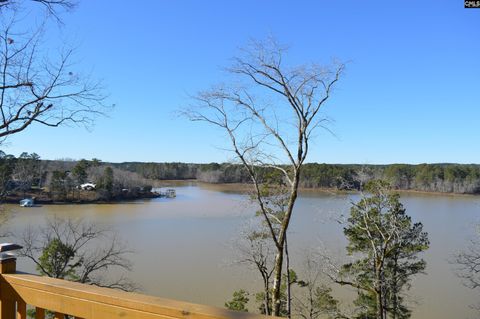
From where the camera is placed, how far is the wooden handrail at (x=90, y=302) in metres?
1.20

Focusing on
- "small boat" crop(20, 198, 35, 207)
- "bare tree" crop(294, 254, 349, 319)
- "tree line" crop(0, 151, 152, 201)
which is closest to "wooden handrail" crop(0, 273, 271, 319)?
"bare tree" crop(294, 254, 349, 319)

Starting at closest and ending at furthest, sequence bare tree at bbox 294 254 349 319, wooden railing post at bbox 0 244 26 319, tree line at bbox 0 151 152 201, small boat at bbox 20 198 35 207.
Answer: wooden railing post at bbox 0 244 26 319 < bare tree at bbox 294 254 349 319 < small boat at bbox 20 198 35 207 < tree line at bbox 0 151 152 201

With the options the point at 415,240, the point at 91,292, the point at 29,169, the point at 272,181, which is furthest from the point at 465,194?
the point at 91,292

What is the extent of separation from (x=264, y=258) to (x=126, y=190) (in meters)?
37.6

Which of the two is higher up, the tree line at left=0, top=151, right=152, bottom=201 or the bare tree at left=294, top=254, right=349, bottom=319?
the tree line at left=0, top=151, right=152, bottom=201

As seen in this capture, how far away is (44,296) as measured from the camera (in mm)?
1450

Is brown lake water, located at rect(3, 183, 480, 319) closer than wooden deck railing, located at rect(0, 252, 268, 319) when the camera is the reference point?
No

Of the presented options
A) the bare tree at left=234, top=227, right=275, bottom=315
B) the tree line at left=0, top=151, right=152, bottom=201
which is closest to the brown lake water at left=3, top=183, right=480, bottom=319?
the bare tree at left=234, top=227, right=275, bottom=315

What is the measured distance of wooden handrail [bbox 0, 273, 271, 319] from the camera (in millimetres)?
1195

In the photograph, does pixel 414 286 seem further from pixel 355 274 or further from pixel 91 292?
pixel 91 292

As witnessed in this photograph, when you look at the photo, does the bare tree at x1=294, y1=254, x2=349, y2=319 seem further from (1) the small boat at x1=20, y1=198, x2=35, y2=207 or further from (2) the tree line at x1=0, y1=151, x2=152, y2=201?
(1) the small boat at x1=20, y1=198, x2=35, y2=207

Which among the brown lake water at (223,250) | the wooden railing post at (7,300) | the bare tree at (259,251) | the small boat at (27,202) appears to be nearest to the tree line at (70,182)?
the small boat at (27,202)

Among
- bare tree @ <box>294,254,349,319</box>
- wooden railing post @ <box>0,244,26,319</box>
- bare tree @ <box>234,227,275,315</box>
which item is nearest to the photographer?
wooden railing post @ <box>0,244,26,319</box>

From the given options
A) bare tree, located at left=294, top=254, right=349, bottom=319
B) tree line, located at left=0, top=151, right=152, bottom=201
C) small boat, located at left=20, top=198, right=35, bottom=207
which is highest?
tree line, located at left=0, top=151, right=152, bottom=201
